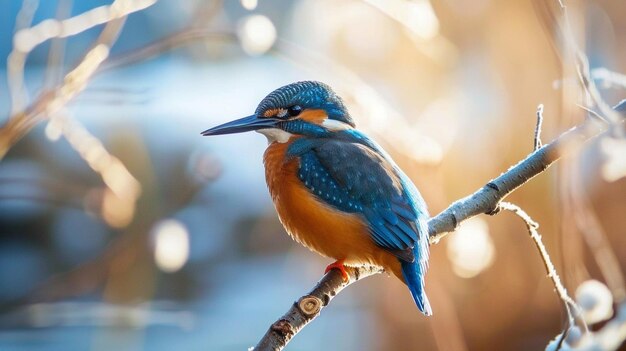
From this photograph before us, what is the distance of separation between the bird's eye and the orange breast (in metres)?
0.06

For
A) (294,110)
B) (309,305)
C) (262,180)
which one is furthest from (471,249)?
(262,180)

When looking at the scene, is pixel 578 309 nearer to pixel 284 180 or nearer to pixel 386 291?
pixel 284 180

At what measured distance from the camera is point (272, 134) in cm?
148

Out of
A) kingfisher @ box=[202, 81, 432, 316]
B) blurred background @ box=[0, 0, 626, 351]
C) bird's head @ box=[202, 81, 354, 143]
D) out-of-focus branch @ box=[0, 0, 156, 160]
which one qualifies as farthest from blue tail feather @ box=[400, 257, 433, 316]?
blurred background @ box=[0, 0, 626, 351]

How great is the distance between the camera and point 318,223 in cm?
138

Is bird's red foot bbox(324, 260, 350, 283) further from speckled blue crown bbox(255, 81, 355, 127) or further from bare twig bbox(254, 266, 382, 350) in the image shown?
speckled blue crown bbox(255, 81, 355, 127)

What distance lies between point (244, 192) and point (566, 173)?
2.03m

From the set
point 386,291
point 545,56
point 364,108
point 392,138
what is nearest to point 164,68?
point 386,291

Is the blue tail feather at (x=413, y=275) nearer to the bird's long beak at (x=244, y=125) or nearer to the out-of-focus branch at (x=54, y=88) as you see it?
the bird's long beak at (x=244, y=125)

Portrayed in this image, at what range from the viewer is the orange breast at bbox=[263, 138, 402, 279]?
1.35 m

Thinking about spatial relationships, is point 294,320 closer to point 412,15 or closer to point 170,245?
point 170,245

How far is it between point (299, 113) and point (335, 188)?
6.9 inches

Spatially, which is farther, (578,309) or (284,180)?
(284,180)

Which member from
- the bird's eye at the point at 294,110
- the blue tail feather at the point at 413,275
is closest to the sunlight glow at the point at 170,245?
the bird's eye at the point at 294,110
